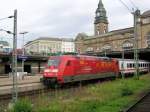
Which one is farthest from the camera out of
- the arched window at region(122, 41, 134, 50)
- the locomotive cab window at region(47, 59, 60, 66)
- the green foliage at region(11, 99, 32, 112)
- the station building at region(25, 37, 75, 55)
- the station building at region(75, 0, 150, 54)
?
the station building at region(25, 37, 75, 55)

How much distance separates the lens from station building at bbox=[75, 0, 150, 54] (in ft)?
356

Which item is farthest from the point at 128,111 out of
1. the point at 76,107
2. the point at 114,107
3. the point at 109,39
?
the point at 109,39

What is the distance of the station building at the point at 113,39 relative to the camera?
108375 mm

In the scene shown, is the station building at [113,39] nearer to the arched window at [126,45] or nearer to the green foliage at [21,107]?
the arched window at [126,45]

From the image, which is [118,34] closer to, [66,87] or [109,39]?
[109,39]

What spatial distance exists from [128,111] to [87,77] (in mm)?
20504

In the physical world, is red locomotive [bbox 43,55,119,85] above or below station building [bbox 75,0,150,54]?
below

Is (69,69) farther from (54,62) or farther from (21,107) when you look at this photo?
(21,107)

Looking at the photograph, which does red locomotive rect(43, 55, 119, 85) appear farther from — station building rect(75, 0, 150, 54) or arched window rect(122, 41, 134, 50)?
arched window rect(122, 41, 134, 50)

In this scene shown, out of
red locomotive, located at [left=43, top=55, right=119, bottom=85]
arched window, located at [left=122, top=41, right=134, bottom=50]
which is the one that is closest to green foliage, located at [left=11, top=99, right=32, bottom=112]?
red locomotive, located at [left=43, top=55, right=119, bottom=85]

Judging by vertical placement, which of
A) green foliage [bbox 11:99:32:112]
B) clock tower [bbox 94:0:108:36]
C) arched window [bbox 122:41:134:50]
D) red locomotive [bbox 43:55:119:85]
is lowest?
green foliage [bbox 11:99:32:112]

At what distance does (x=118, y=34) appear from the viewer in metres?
120

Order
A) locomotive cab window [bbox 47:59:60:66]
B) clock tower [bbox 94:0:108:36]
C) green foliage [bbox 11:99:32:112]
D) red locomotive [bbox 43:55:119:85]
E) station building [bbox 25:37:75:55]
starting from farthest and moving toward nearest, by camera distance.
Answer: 1. clock tower [bbox 94:0:108:36]
2. station building [bbox 25:37:75:55]
3. locomotive cab window [bbox 47:59:60:66]
4. red locomotive [bbox 43:55:119:85]
5. green foliage [bbox 11:99:32:112]

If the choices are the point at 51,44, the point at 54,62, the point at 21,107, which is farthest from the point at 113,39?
the point at 21,107
